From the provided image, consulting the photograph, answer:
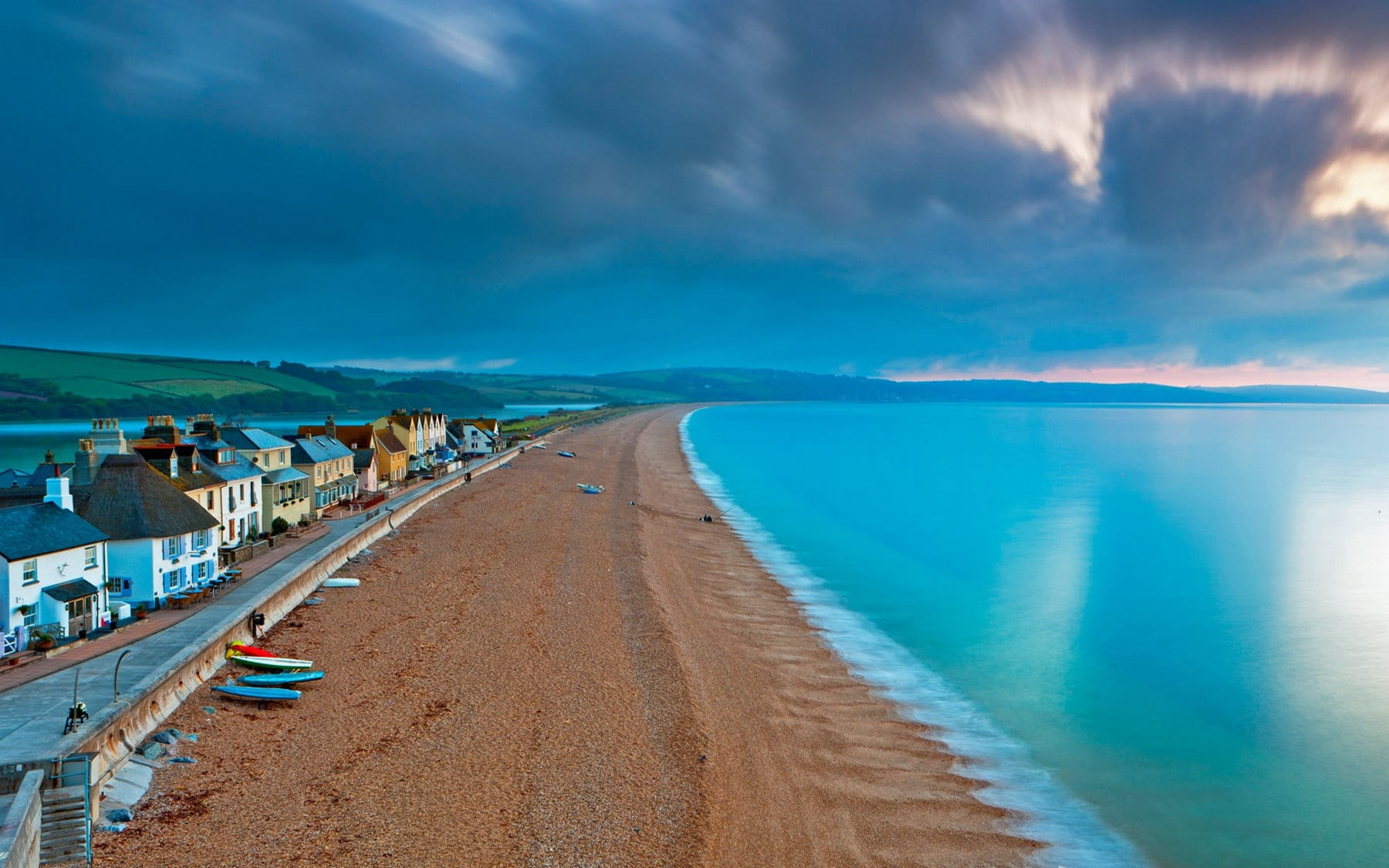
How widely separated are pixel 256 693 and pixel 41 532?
691 cm

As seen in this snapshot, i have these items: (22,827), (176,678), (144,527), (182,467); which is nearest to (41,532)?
(144,527)

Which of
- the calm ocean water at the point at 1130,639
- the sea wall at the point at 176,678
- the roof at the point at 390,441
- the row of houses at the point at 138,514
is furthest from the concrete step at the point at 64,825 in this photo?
the roof at the point at 390,441

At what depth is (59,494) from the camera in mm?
18688

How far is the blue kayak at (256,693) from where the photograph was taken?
48.8 feet

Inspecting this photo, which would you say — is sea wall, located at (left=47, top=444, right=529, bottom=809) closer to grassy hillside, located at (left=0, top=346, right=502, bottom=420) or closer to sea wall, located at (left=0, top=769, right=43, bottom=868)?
sea wall, located at (left=0, top=769, right=43, bottom=868)

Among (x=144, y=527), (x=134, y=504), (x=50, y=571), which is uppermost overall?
(x=134, y=504)

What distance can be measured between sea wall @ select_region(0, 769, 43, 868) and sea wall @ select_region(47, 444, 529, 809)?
1.78 feet

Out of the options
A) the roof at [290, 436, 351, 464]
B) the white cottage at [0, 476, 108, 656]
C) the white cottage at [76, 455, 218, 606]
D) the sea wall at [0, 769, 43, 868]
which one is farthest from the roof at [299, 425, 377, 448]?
the sea wall at [0, 769, 43, 868]

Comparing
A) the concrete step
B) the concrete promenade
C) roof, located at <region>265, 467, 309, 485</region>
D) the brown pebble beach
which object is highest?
roof, located at <region>265, 467, 309, 485</region>

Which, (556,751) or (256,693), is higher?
(256,693)

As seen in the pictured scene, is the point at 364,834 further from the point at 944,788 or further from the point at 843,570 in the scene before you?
the point at 843,570

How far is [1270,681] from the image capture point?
21.8m

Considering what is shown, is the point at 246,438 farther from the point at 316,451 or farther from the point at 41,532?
the point at 41,532

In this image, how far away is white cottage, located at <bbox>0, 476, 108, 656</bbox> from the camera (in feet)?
52.4
